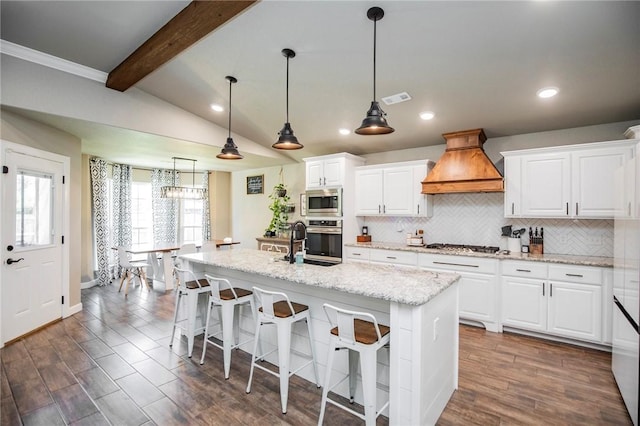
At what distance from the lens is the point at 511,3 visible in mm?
2195

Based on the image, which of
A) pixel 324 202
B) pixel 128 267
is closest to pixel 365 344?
pixel 324 202

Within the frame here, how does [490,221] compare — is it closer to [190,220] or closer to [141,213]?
[190,220]

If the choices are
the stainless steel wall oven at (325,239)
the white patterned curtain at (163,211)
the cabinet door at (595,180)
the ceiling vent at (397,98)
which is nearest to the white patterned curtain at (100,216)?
the white patterned curtain at (163,211)

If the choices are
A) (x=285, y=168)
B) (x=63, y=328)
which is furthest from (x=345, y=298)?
(x=285, y=168)

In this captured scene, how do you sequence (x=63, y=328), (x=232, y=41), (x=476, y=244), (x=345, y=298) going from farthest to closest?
(x=476, y=244), (x=63, y=328), (x=232, y=41), (x=345, y=298)

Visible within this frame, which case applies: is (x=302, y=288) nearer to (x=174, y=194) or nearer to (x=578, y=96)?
(x=578, y=96)

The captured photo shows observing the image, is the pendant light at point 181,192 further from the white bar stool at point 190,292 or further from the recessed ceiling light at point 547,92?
the recessed ceiling light at point 547,92

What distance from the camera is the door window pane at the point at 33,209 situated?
357 centimetres

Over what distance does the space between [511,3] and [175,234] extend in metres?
7.71

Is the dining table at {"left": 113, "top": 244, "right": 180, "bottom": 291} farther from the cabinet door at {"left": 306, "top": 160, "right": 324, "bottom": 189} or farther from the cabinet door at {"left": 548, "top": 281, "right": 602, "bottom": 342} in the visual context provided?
the cabinet door at {"left": 548, "top": 281, "right": 602, "bottom": 342}

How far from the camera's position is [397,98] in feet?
11.7

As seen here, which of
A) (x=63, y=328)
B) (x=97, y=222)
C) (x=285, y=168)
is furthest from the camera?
(x=285, y=168)

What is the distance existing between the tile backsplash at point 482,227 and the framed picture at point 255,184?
2.71m

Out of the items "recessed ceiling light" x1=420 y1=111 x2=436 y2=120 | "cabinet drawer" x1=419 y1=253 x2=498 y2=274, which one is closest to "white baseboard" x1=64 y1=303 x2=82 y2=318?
"cabinet drawer" x1=419 y1=253 x2=498 y2=274
